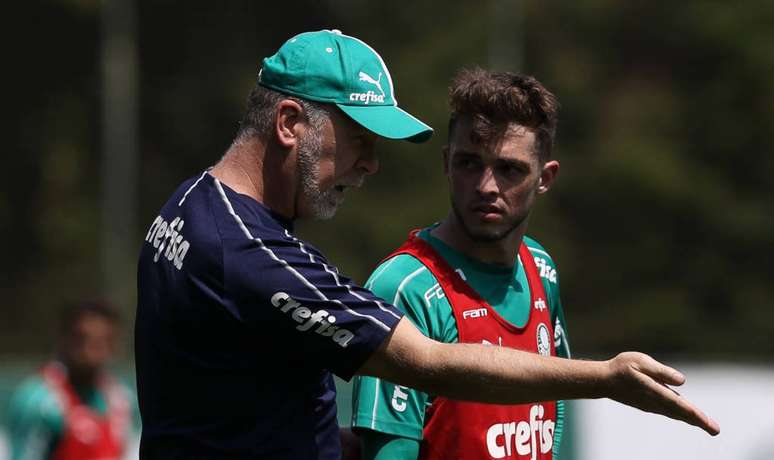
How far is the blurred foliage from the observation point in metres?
27.8

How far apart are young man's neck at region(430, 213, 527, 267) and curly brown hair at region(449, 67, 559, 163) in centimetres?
28

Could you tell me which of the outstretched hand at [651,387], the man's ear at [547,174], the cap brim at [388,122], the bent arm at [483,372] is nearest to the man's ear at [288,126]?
the cap brim at [388,122]

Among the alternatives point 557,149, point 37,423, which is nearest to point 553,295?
point 37,423

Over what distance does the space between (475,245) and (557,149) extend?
2640cm

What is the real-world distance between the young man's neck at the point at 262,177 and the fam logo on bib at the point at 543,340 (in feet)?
3.49

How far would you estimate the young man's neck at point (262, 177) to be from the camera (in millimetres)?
3854

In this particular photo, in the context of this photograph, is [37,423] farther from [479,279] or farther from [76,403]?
[479,279]

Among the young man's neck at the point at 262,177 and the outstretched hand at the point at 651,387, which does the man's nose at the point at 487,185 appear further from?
the outstretched hand at the point at 651,387

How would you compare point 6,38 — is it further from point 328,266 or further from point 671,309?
point 328,266

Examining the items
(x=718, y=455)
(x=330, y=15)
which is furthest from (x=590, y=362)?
(x=330, y=15)

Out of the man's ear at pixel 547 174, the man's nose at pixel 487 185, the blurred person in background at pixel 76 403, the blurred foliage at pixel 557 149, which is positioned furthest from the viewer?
the blurred foliage at pixel 557 149

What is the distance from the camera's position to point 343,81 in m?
3.82

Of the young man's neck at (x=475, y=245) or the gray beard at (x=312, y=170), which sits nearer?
the gray beard at (x=312, y=170)

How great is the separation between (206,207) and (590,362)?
1.07 m
